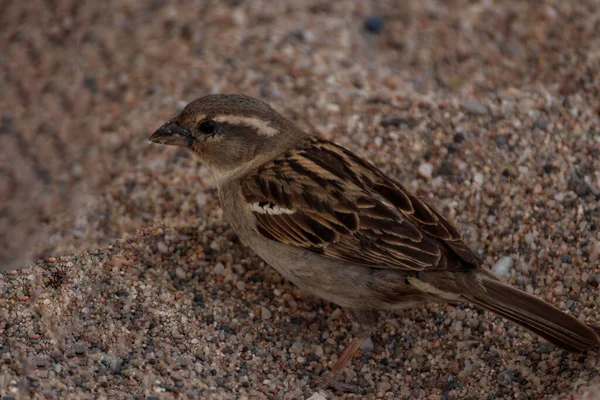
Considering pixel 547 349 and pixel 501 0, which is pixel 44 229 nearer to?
pixel 547 349

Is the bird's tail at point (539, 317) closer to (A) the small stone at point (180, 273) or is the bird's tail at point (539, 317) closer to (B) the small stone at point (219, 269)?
(B) the small stone at point (219, 269)

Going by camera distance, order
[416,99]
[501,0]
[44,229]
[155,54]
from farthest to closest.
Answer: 1. [501,0]
2. [155,54]
3. [416,99]
4. [44,229]

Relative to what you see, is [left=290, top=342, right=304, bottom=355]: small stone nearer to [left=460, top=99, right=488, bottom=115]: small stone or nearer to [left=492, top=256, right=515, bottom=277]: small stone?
[left=492, top=256, right=515, bottom=277]: small stone

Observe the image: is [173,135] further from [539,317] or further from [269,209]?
[539,317]

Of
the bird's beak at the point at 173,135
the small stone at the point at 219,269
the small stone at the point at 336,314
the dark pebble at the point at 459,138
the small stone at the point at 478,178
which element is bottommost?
the small stone at the point at 336,314

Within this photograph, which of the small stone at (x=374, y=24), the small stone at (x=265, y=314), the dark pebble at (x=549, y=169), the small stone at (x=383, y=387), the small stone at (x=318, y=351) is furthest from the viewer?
the small stone at (x=374, y=24)

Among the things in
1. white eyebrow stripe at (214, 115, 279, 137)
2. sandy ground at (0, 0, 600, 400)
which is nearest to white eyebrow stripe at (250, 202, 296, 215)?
white eyebrow stripe at (214, 115, 279, 137)

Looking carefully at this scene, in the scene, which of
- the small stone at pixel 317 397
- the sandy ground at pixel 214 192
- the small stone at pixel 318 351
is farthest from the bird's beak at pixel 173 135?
the small stone at pixel 317 397

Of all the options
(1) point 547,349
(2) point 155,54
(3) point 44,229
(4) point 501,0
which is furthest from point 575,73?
(3) point 44,229
